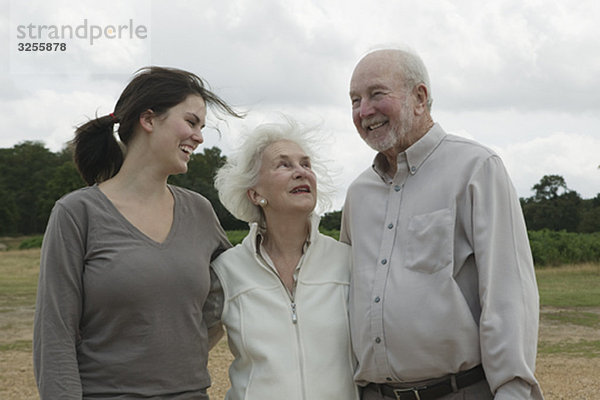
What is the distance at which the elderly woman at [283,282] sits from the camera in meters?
3.63

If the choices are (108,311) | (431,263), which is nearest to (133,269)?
(108,311)

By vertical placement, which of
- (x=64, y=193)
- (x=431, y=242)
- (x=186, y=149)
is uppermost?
(x=64, y=193)

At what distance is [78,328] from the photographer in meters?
3.28

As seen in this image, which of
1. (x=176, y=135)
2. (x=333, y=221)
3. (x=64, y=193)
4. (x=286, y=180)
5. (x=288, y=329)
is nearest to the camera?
(x=176, y=135)

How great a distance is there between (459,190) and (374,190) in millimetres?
574

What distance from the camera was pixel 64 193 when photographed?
185 ft

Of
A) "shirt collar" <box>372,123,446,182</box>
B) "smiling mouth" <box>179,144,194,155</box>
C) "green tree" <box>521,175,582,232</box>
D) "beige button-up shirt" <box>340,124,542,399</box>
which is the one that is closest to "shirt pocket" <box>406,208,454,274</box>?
"beige button-up shirt" <box>340,124,542,399</box>

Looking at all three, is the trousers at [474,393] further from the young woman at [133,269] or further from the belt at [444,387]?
the young woman at [133,269]

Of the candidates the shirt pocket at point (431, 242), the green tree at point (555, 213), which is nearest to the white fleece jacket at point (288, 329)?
the shirt pocket at point (431, 242)

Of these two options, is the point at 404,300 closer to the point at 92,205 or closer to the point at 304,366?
the point at 304,366

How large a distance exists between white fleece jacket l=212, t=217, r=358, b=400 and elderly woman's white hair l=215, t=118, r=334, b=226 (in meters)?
0.42

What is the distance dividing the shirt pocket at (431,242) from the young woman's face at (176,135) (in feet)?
4.12

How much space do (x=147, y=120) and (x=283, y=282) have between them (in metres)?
1.17

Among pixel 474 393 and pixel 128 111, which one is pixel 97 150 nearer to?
pixel 128 111
